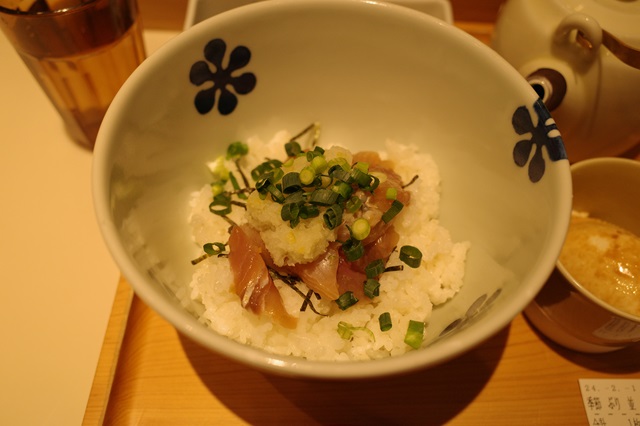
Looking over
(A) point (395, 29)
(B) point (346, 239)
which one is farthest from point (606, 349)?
(A) point (395, 29)

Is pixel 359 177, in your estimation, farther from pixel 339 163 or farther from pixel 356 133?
pixel 356 133

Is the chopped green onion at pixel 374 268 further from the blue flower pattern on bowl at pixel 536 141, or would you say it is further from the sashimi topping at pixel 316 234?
the blue flower pattern on bowl at pixel 536 141

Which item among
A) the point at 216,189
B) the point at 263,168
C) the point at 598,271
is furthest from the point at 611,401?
the point at 216,189

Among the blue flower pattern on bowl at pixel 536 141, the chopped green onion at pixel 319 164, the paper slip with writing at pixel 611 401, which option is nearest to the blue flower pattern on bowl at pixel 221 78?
the chopped green onion at pixel 319 164

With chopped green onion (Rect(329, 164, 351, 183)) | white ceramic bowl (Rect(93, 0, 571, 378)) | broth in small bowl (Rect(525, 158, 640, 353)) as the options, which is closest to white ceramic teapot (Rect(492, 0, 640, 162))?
broth in small bowl (Rect(525, 158, 640, 353))

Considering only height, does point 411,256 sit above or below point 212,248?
below

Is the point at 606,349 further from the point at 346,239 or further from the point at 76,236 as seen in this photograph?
the point at 76,236
